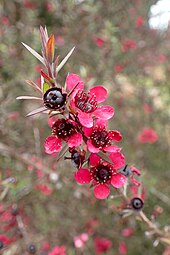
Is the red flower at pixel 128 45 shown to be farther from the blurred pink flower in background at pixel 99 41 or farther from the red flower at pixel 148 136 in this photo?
the red flower at pixel 148 136

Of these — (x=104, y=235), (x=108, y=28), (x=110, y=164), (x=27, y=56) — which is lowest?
(x=104, y=235)

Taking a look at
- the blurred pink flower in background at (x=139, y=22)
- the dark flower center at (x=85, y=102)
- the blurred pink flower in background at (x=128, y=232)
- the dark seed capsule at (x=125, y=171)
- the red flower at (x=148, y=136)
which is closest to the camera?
the dark flower center at (x=85, y=102)

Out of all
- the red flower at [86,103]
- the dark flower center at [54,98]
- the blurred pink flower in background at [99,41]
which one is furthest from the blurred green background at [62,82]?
the dark flower center at [54,98]

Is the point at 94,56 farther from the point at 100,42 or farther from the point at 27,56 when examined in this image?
the point at 27,56

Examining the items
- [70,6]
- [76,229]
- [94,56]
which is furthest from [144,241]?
[70,6]

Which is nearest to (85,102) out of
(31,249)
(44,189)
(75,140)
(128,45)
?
(75,140)

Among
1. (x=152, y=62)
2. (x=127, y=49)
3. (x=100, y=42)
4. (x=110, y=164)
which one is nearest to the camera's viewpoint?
(x=110, y=164)
